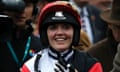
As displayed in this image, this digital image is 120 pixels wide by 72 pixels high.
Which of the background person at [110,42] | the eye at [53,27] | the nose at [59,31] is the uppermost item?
the eye at [53,27]

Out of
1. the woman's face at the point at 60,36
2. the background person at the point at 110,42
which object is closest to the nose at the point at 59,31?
the woman's face at the point at 60,36

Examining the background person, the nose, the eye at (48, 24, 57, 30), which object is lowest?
the background person

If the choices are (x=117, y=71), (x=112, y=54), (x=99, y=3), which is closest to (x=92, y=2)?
(x=99, y=3)

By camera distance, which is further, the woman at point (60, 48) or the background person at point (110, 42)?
the background person at point (110, 42)

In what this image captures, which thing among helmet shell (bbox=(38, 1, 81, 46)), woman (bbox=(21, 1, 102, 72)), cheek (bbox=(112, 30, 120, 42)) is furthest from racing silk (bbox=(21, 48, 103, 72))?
cheek (bbox=(112, 30, 120, 42))

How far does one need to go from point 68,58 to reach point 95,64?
0.85 feet

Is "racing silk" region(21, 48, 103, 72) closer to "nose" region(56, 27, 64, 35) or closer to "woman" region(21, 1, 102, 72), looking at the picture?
"woman" region(21, 1, 102, 72)

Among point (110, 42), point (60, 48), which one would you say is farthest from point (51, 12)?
point (110, 42)

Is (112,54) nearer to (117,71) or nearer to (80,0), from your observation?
(117,71)

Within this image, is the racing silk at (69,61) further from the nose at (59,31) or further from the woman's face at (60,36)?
the nose at (59,31)

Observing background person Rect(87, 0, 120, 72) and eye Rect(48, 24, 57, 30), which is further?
background person Rect(87, 0, 120, 72)

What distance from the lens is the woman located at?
704 centimetres

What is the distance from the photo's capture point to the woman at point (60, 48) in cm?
704

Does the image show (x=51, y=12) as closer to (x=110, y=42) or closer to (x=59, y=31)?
(x=59, y=31)
